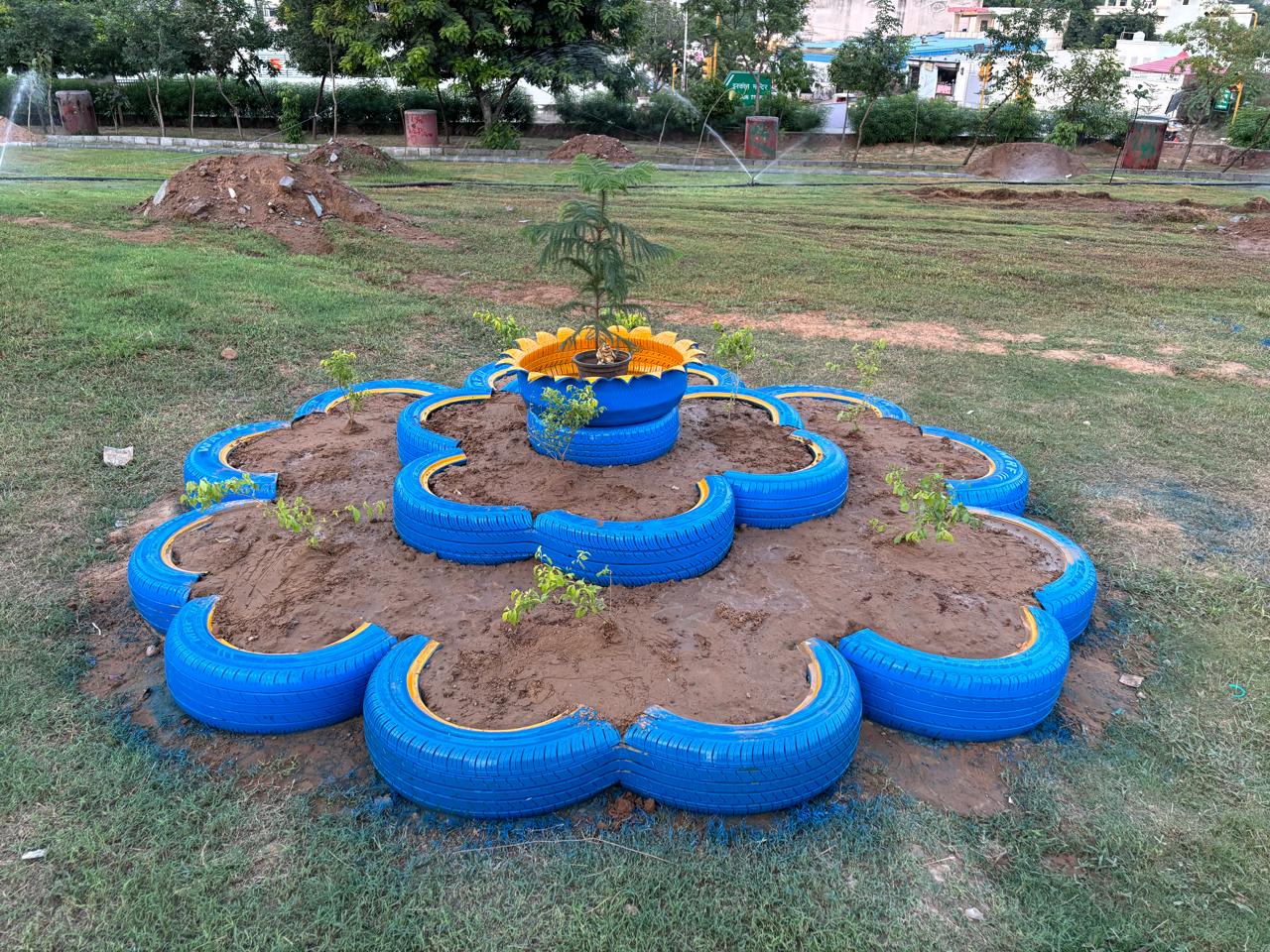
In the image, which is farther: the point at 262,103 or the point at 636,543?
the point at 262,103

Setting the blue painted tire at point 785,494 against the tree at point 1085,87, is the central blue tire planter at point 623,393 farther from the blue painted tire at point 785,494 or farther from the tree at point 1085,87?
the tree at point 1085,87

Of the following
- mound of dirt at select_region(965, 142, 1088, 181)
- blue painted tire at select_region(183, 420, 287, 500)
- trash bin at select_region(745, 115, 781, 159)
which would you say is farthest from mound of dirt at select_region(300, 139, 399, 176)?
mound of dirt at select_region(965, 142, 1088, 181)

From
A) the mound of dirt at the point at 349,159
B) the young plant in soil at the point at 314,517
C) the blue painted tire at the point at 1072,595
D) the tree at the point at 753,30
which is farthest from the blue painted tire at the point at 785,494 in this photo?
the tree at the point at 753,30

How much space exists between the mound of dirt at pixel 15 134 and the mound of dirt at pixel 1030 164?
28244 mm

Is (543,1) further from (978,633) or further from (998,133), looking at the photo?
(978,633)

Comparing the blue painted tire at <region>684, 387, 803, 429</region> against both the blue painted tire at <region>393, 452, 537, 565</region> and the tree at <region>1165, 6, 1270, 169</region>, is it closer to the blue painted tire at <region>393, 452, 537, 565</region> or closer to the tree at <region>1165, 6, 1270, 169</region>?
the blue painted tire at <region>393, 452, 537, 565</region>

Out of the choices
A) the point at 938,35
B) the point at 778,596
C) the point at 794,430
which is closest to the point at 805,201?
the point at 794,430

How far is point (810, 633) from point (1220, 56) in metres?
29.6

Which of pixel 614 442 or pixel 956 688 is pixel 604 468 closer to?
pixel 614 442

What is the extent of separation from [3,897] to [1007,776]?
336 centimetres

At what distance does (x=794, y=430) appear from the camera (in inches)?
189

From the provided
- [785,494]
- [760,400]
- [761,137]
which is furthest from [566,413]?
[761,137]

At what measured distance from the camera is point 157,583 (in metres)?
3.67

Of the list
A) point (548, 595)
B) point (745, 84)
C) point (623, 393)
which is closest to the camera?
point (548, 595)
